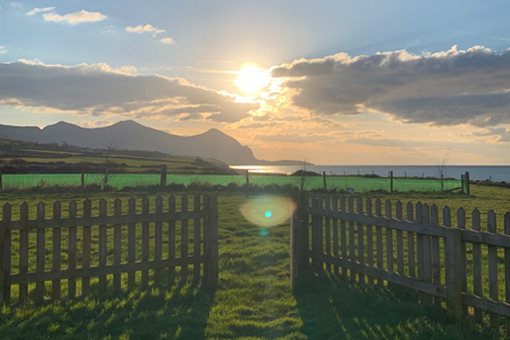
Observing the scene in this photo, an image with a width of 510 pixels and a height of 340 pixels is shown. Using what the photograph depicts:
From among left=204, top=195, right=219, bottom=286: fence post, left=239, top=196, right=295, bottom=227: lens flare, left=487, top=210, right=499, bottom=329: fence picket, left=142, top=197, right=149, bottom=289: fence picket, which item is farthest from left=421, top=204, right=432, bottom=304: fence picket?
left=239, top=196, right=295, bottom=227: lens flare

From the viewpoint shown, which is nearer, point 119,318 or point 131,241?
point 119,318

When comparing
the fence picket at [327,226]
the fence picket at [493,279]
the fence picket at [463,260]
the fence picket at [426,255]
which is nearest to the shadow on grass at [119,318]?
the fence picket at [327,226]

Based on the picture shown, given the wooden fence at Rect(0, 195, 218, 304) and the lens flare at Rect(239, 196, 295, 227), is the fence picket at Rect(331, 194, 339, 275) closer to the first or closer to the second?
the wooden fence at Rect(0, 195, 218, 304)

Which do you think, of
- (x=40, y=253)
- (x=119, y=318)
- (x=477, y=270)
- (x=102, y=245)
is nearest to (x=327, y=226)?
(x=477, y=270)

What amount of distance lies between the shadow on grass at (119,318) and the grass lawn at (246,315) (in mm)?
11

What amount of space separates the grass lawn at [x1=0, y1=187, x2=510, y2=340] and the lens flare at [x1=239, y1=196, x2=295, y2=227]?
274 inches

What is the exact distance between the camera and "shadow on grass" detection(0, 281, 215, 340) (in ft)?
15.5

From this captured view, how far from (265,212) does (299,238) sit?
10.0 meters

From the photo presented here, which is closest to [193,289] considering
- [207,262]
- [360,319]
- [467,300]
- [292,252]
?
[207,262]

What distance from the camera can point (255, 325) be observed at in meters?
5.08

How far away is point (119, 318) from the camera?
5.17 meters

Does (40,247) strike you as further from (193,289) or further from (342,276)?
(342,276)

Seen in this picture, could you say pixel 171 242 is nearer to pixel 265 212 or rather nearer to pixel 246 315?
pixel 246 315

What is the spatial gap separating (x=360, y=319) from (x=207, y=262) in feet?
9.58
